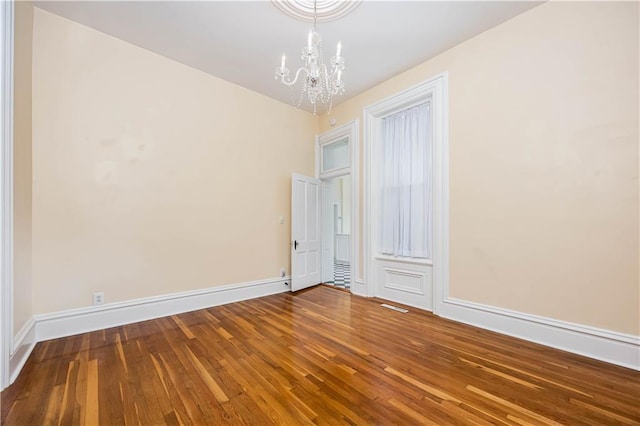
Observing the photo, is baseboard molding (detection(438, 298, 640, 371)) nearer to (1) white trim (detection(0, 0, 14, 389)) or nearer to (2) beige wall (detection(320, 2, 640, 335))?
(2) beige wall (detection(320, 2, 640, 335))

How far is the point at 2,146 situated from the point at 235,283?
292 cm

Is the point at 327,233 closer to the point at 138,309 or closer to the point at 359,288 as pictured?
the point at 359,288

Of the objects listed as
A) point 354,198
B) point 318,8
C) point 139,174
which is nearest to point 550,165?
point 354,198

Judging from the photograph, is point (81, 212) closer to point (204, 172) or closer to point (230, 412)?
point (204, 172)

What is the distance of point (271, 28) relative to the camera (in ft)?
9.86

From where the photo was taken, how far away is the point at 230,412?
1.69 metres

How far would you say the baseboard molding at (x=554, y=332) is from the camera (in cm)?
222

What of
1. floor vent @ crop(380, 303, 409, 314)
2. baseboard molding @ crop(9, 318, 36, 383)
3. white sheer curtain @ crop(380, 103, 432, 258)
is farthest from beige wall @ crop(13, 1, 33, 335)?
white sheer curtain @ crop(380, 103, 432, 258)

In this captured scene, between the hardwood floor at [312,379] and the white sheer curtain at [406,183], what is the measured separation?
1.30 m

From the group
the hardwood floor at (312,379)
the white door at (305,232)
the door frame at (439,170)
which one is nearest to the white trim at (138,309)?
the hardwood floor at (312,379)

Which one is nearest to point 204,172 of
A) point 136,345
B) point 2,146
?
point 2,146

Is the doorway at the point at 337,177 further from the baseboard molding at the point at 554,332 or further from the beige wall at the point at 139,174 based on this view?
the baseboard molding at the point at 554,332

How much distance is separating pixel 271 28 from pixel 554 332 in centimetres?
440

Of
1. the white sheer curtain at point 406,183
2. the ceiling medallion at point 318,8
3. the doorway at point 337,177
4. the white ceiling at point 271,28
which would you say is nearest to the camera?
the ceiling medallion at point 318,8
